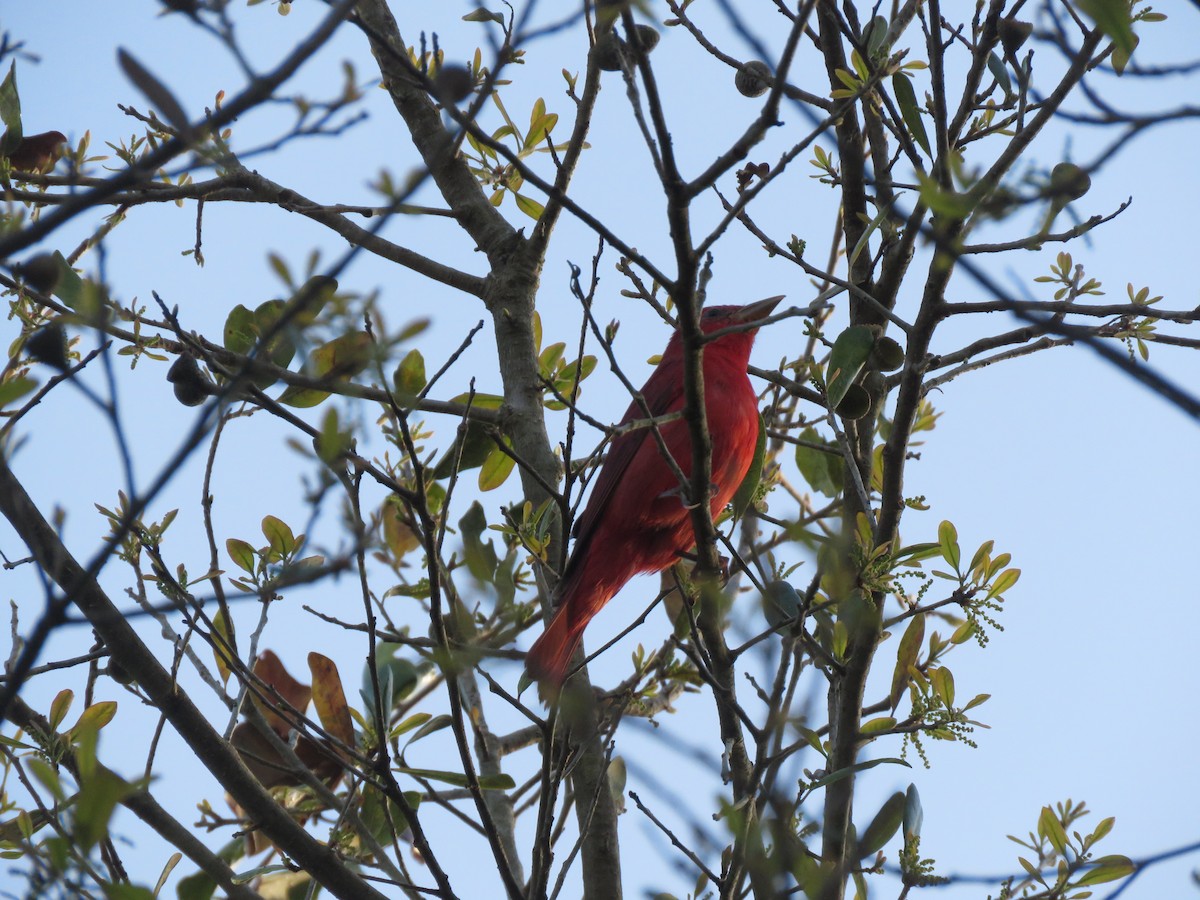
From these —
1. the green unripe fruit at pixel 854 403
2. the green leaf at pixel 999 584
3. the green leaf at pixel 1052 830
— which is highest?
the green unripe fruit at pixel 854 403

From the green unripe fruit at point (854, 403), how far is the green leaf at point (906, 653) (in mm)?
586

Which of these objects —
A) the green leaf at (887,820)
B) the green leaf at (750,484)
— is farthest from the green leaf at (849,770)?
the green leaf at (750,484)

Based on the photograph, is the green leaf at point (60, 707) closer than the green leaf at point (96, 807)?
No

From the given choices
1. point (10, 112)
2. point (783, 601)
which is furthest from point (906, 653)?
point (10, 112)

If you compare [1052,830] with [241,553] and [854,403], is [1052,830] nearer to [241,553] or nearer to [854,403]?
[854,403]

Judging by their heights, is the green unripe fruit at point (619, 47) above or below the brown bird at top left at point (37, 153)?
below

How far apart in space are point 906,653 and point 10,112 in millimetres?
3100

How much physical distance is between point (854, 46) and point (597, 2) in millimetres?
1607

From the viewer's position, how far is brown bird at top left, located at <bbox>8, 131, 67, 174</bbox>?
4.00 m

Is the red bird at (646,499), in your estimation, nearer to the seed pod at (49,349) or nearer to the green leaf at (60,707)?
the green leaf at (60,707)

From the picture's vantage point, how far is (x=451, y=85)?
193 centimetres

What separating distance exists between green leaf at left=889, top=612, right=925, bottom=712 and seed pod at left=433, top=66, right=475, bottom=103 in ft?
6.66

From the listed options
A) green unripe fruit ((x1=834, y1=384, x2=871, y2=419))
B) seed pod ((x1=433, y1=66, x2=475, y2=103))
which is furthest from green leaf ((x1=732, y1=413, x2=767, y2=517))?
seed pod ((x1=433, y1=66, x2=475, y2=103))

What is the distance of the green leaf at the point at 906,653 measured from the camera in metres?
3.36
